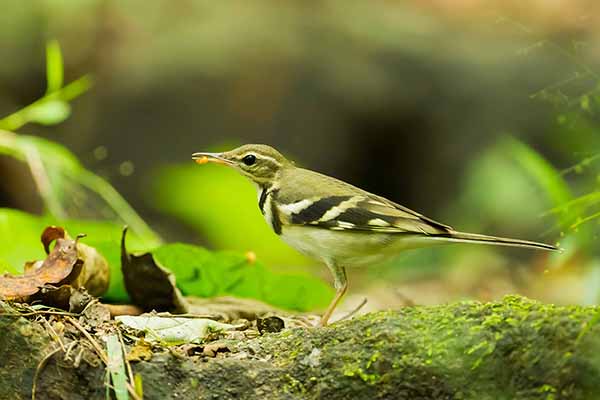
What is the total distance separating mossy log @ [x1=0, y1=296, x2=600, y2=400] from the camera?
3648mm

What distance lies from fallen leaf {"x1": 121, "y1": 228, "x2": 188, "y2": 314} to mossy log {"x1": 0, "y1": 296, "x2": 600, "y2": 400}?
4.65ft

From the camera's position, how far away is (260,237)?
1084cm

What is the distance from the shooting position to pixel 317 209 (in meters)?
5.26

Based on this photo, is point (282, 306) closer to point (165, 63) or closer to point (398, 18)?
point (165, 63)

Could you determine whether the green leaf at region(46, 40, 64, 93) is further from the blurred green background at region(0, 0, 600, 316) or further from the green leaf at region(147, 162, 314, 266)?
the green leaf at region(147, 162, 314, 266)

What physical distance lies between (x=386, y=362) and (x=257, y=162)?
6.97 feet

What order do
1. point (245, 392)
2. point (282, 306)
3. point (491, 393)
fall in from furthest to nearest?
1. point (282, 306)
2. point (245, 392)
3. point (491, 393)

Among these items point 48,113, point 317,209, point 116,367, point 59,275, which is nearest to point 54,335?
point 116,367

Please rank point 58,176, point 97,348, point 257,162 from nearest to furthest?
point 97,348
point 257,162
point 58,176

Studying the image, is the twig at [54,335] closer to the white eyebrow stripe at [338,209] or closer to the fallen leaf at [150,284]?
the fallen leaf at [150,284]

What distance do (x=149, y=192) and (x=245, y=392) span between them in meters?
Answer: 8.13

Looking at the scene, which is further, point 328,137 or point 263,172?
point 328,137

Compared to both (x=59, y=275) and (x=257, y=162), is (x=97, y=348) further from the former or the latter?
(x=257, y=162)

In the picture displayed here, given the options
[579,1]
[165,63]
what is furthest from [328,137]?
[579,1]
